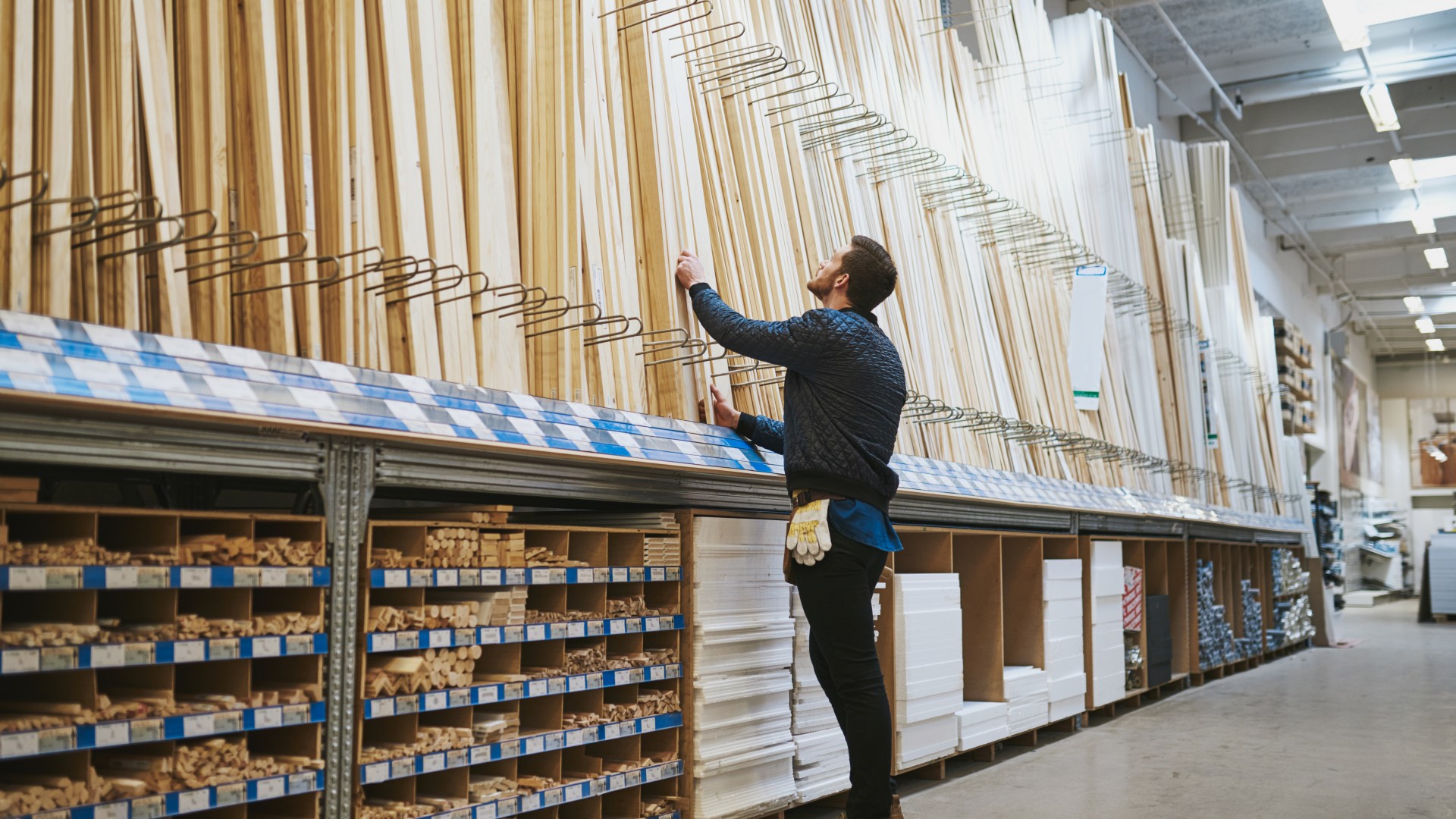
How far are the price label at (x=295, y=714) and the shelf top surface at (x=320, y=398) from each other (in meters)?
0.52

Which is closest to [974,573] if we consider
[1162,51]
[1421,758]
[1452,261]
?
[1421,758]

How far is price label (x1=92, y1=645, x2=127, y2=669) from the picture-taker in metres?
1.98

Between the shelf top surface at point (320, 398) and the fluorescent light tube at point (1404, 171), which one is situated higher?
the fluorescent light tube at point (1404, 171)

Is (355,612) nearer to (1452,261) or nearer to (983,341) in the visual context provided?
(983,341)

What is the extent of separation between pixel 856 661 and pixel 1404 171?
13.3 meters

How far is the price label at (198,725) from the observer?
210 cm

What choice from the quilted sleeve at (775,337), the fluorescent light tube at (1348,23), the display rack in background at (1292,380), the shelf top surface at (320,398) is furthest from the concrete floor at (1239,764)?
the display rack in background at (1292,380)

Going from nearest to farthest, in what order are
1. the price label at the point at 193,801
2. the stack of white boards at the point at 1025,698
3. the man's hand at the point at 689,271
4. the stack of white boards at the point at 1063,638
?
the price label at the point at 193,801 < the man's hand at the point at 689,271 < the stack of white boards at the point at 1025,698 < the stack of white boards at the point at 1063,638

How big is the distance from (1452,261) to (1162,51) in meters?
10.1

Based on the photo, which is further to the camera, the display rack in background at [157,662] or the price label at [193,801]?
the price label at [193,801]

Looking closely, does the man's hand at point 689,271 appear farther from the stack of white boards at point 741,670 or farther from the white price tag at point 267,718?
the white price tag at point 267,718

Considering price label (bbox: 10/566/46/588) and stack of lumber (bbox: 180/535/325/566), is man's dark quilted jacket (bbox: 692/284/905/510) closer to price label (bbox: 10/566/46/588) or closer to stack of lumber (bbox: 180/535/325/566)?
stack of lumber (bbox: 180/535/325/566)

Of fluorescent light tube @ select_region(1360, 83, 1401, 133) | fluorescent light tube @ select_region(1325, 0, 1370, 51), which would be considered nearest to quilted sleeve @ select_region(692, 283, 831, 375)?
fluorescent light tube @ select_region(1325, 0, 1370, 51)

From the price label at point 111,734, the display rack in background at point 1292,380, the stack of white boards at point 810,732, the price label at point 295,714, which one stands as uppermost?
the display rack in background at point 1292,380
